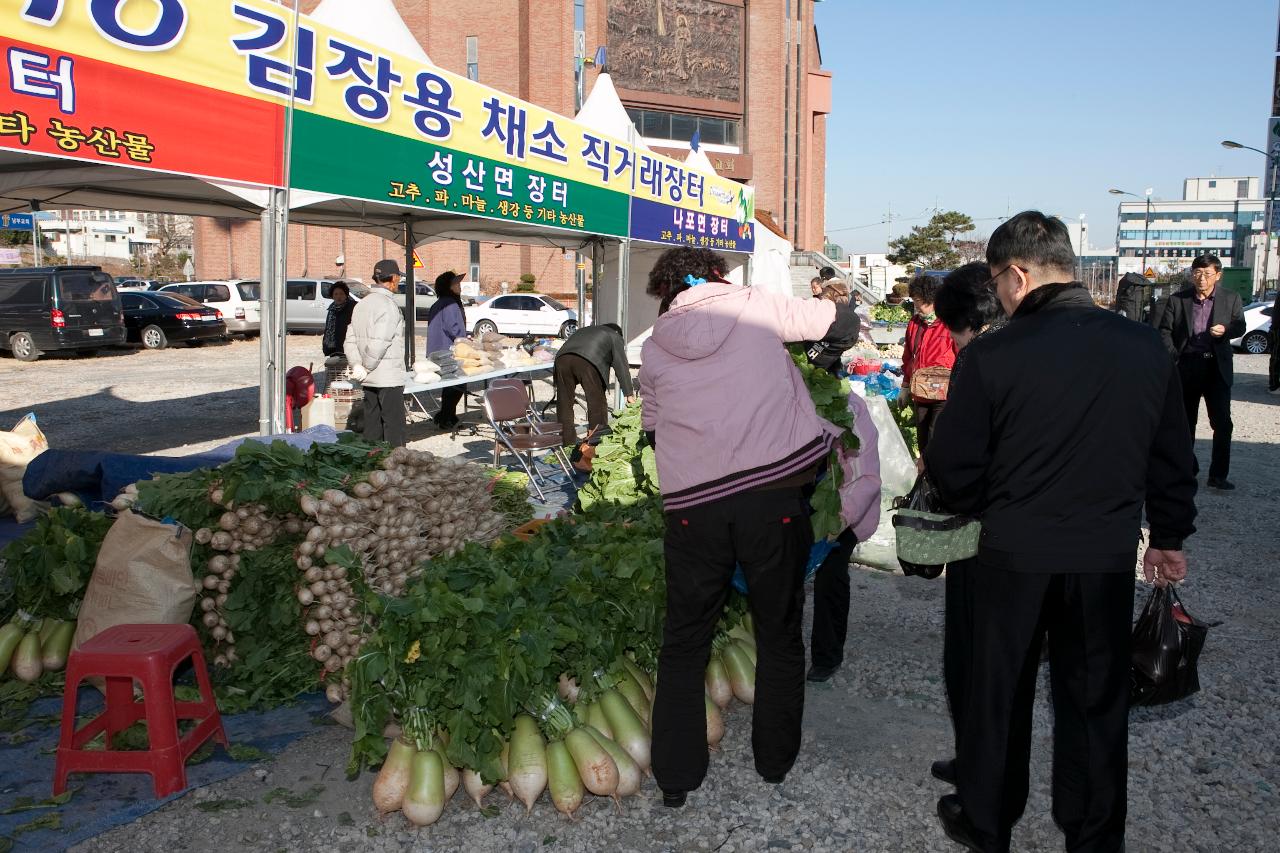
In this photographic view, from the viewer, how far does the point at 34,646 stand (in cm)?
406

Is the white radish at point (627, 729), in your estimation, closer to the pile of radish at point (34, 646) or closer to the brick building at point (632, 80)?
the pile of radish at point (34, 646)

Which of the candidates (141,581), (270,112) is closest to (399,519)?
(141,581)

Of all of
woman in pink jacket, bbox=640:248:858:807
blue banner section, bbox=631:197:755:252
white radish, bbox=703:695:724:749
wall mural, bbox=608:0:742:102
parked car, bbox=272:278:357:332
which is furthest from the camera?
wall mural, bbox=608:0:742:102

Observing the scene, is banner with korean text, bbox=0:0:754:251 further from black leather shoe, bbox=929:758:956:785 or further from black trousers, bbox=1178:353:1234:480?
black trousers, bbox=1178:353:1234:480

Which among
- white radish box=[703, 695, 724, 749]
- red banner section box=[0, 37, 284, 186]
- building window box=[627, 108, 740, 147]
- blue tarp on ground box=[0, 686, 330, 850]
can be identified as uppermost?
building window box=[627, 108, 740, 147]

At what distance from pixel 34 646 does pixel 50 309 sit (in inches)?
719

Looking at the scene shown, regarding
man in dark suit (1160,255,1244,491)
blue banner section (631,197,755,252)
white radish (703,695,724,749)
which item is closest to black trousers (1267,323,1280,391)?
man in dark suit (1160,255,1244,491)

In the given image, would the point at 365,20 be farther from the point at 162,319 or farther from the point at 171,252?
the point at 171,252

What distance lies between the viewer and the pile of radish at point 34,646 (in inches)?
158

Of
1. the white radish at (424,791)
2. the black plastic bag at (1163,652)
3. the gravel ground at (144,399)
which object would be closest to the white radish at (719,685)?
the white radish at (424,791)

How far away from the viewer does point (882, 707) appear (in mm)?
4000

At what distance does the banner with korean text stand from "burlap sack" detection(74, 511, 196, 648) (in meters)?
2.60

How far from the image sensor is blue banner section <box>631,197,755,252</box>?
495 inches

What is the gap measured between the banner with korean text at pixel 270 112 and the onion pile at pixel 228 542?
2.71m
